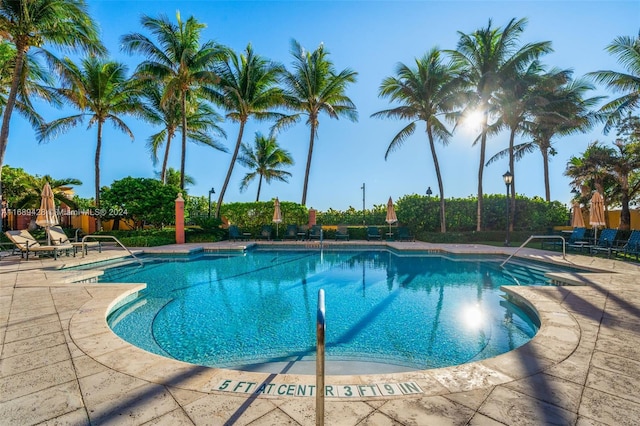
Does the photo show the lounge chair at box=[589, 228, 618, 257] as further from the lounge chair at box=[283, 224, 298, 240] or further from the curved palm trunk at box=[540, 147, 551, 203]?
the lounge chair at box=[283, 224, 298, 240]

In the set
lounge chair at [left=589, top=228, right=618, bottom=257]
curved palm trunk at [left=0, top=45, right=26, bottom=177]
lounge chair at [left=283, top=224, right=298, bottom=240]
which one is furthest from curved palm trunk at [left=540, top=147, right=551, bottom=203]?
curved palm trunk at [left=0, top=45, right=26, bottom=177]

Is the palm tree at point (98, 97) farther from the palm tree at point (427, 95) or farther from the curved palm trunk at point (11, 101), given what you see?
the palm tree at point (427, 95)

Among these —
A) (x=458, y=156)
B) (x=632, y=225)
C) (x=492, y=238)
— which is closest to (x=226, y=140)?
(x=458, y=156)

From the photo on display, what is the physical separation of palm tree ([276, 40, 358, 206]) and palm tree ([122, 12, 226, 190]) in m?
4.18

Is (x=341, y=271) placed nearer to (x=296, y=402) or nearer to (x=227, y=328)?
(x=227, y=328)

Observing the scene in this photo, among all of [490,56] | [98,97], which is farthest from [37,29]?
[490,56]

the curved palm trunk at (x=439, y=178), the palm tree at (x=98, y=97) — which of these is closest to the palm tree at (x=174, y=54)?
the palm tree at (x=98, y=97)

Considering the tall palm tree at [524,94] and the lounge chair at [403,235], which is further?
the lounge chair at [403,235]

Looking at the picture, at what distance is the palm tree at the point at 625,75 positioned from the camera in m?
13.5

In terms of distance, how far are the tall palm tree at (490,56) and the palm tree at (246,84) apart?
1015 centimetres

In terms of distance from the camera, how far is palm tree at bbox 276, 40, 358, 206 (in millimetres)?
17938

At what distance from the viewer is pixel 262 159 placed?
91.0 feet

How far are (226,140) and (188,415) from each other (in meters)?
22.0

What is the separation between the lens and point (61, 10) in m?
12.1
